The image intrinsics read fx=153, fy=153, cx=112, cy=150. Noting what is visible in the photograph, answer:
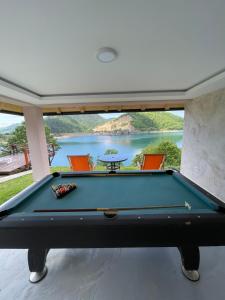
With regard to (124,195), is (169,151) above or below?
below

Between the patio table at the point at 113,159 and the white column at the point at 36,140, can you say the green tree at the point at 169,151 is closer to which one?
the patio table at the point at 113,159

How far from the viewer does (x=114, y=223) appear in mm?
1180

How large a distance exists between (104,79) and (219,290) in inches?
116

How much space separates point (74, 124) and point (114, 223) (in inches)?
274

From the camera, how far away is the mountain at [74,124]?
291 inches

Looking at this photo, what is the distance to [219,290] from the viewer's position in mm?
1381

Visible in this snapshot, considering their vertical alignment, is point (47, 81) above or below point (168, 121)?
above

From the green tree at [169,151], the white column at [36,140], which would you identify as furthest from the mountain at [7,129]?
the green tree at [169,151]

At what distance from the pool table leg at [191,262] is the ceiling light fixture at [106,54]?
2.15 meters

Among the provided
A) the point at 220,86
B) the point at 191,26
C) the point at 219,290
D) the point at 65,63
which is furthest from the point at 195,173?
the point at 65,63

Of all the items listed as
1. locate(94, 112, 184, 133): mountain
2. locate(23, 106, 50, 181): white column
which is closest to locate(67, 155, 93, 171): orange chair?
locate(23, 106, 50, 181): white column

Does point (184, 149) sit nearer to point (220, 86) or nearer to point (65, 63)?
point (220, 86)

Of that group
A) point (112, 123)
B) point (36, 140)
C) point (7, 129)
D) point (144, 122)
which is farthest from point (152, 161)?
point (7, 129)

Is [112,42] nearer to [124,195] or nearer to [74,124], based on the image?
[124,195]
